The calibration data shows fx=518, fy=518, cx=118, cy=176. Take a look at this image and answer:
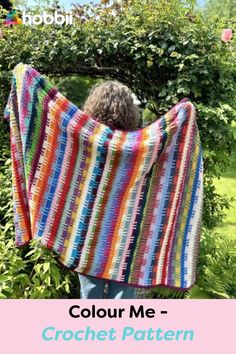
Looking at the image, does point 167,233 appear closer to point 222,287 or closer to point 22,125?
point 222,287

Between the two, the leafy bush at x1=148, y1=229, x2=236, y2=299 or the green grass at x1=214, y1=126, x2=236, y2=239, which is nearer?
the leafy bush at x1=148, y1=229, x2=236, y2=299

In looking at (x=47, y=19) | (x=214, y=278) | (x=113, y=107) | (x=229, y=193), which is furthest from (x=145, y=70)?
(x=229, y=193)

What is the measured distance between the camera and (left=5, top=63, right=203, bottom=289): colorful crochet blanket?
2.22 meters

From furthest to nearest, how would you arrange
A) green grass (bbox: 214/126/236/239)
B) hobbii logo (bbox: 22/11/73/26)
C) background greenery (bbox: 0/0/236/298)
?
1. green grass (bbox: 214/126/236/239)
2. hobbii logo (bbox: 22/11/73/26)
3. background greenery (bbox: 0/0/236/298)

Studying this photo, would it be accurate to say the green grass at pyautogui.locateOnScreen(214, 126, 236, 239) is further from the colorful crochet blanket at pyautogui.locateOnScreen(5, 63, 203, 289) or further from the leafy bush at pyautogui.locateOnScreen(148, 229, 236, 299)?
the colorful crochet blanket at pyautogui.locateOnScreen(5, 63, 203, 289)

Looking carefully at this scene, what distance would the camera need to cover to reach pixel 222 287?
8.54 feet

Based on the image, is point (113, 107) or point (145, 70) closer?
point (113, 107)

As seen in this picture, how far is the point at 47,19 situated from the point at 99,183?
1.97 meters

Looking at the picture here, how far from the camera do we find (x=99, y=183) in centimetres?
226

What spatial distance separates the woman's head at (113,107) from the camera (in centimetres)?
221

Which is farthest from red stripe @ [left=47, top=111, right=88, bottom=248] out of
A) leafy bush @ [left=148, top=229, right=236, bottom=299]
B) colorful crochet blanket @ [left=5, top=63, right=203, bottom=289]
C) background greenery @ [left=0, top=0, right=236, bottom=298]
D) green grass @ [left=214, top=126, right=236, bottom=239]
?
green grass @ [left=214, top=126, right=236, bottom=239]

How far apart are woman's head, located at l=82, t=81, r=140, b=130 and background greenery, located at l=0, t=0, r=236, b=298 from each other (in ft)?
2.24

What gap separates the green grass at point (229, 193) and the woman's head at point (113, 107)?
1442 millimetres

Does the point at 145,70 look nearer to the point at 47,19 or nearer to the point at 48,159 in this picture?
the point at 47,19
